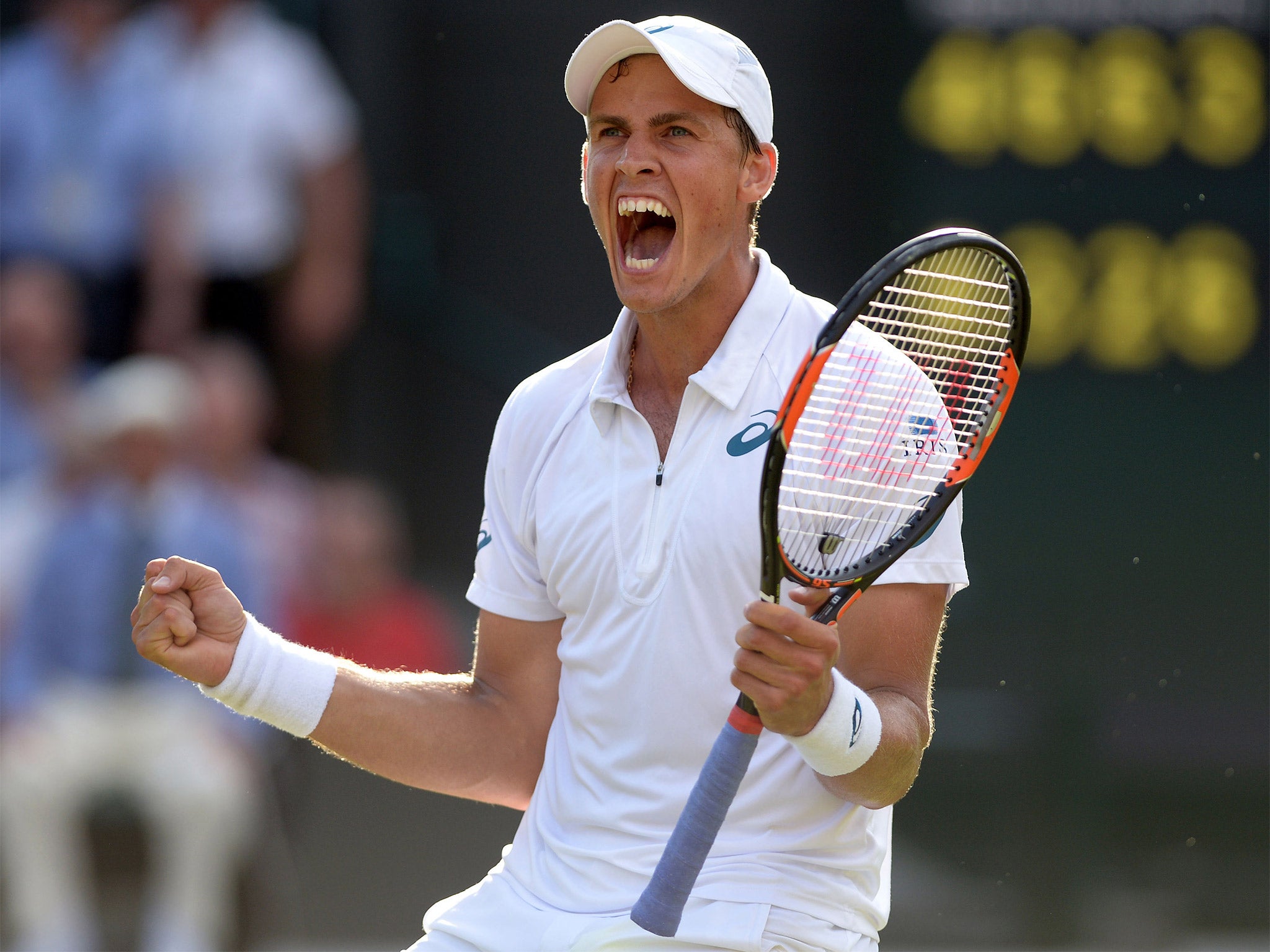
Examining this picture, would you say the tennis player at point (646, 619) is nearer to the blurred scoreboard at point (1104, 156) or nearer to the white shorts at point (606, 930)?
the white shorts at point (606, 930)

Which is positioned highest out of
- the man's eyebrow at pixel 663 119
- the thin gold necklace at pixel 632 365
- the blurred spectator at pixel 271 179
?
the blurred spectator at pixel 271 179

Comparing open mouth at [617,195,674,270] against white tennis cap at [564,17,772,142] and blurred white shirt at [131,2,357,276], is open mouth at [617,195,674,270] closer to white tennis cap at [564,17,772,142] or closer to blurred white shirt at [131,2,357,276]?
white tennis cap at [564,17,772,142]

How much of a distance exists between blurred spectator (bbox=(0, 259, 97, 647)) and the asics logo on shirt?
3.46m

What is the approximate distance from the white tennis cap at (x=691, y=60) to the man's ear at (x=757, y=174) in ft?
0.08

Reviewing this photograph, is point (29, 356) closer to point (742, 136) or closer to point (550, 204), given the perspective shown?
point (550, 204)

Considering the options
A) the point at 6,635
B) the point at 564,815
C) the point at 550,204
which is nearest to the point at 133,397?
the point at 6,635

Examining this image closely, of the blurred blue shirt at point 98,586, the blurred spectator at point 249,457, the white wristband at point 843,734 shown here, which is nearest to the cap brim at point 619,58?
the white wristband at point 843,734

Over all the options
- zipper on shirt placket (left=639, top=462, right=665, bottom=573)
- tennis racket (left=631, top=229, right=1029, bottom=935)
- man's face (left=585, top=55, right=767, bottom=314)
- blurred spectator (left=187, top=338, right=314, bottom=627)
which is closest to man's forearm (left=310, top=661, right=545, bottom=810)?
zipper on shirt placket (left=639, top=462, right=665, bottom=573)

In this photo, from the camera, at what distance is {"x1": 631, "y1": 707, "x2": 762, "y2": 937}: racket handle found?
7.01 feet

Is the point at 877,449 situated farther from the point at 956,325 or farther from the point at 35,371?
the point at 35,371

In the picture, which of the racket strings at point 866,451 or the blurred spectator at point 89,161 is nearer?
the racket strings at point 866,451

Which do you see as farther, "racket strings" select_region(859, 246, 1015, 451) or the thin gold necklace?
the thin gold necklace

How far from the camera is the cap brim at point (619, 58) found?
2.38 meters

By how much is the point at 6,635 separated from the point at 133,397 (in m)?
0.77
